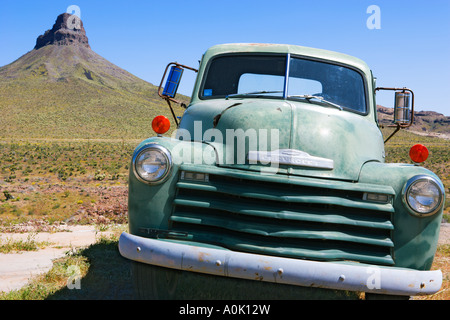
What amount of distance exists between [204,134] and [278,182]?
1.09 metres

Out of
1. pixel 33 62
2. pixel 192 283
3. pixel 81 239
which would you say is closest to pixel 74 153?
pixel 81 239

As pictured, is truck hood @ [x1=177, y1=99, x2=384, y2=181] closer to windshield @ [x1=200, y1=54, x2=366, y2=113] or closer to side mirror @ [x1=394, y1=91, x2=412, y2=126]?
windshield @ [x1=200, y1=54, x2=366, y2=113]

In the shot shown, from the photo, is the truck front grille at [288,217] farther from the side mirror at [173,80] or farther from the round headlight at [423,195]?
the side mirror at [173,80]

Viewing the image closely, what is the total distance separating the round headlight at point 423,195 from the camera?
2.96 meters

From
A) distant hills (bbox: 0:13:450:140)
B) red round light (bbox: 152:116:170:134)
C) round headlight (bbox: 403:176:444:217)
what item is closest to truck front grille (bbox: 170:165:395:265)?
round headlight (bbox: 403:176:444:217)

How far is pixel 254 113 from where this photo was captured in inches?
143

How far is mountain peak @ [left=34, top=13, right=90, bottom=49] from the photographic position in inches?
6545

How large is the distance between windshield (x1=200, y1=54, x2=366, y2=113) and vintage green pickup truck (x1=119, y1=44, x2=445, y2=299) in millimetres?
675

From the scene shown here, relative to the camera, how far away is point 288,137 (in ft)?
11.1

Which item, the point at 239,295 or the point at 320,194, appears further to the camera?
the point at 239,295

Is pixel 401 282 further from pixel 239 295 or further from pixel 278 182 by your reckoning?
pixel 239 295

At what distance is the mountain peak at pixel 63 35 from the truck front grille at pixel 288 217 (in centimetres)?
17916

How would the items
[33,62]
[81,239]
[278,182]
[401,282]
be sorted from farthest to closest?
[33,62]
[81,239]
[278,182]
[401,282]

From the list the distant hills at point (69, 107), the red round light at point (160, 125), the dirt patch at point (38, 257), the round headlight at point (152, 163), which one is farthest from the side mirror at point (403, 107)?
the distant hills at point (69, 107)
